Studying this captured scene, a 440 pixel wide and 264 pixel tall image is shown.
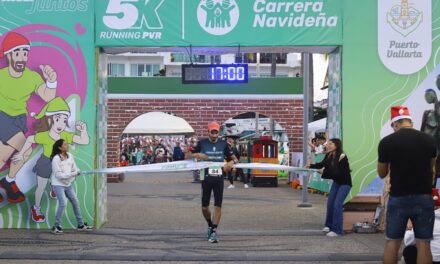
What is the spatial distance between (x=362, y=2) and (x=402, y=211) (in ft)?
18.2

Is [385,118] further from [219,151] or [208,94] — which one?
[208,94]

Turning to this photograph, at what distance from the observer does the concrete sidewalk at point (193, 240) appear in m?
8.66

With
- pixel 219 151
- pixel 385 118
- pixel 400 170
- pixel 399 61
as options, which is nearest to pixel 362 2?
pixel 399 61

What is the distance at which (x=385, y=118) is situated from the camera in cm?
1112

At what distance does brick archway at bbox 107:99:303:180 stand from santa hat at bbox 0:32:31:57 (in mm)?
14049

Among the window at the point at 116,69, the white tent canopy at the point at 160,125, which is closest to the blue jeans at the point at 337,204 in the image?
the white tent canopy at the point at 160,125

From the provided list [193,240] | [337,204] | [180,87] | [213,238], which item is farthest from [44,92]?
[180,87]

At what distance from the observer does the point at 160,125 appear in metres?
30.1

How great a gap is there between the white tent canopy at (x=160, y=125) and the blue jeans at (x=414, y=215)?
23.0 metres

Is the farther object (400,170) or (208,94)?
(208,94)

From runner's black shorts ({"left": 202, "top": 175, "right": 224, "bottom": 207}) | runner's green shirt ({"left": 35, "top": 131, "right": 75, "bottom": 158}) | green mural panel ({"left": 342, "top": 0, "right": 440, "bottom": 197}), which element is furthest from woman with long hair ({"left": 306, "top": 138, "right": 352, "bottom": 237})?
runner's green shirt ({"left": 35, "top": 131, "right": 75, "bottom": 158})

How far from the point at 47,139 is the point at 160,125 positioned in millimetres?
18943

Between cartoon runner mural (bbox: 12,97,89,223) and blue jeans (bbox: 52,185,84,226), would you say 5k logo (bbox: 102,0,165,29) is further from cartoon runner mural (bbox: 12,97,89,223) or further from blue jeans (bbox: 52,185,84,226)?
blue jeans (bbox: 52,185,84,226)

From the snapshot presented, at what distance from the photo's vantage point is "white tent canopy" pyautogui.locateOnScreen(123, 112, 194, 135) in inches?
1167
